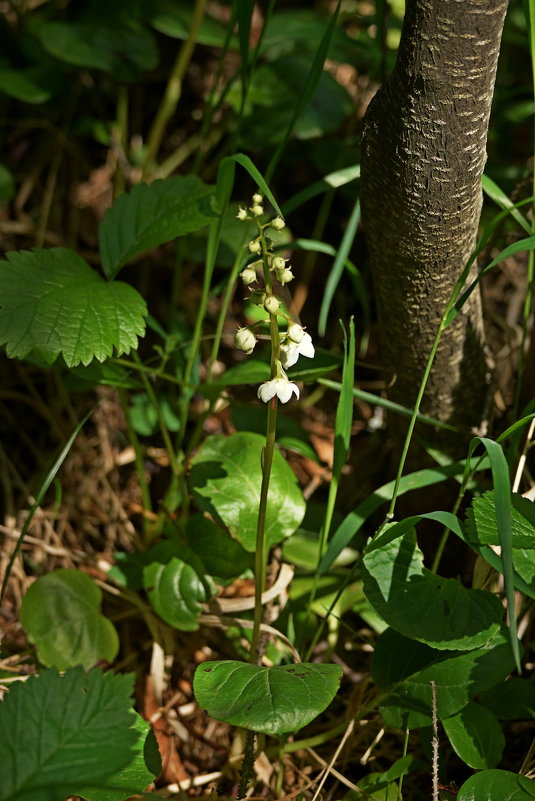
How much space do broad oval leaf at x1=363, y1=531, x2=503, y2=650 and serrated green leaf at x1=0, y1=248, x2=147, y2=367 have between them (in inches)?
25.8

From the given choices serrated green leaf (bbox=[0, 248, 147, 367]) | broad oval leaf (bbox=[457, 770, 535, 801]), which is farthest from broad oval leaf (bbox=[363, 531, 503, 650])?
serrated green leaf (bbox=[0, 248, 147, 367])

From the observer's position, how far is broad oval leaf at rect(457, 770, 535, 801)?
1.36m

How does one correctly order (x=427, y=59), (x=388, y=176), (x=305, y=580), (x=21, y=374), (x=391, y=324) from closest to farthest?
(x=427, y=59), (x=388, y=176), (x=391, y=324), (x=305, y=580), (x=21, y=374)

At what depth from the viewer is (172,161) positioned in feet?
9.17

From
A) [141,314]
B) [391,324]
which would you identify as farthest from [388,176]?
[141,314]

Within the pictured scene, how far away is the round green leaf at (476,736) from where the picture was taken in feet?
4.86

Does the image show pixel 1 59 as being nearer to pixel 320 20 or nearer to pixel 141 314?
pixel 320 20

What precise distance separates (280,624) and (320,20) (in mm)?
1995

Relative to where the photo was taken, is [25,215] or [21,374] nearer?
[21,374]

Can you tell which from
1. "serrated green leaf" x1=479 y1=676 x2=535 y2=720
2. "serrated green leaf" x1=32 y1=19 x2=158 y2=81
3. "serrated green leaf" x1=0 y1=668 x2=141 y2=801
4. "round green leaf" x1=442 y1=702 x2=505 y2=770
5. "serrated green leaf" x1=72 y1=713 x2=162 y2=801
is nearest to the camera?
"serrated green leaf" x1=0 y1=668 x2=141 y2=801

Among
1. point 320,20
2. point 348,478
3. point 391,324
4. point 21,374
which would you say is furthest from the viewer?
point 320,20

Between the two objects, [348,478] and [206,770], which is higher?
[348,478]

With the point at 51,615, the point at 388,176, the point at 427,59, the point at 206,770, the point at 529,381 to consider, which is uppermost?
the point at 427,59

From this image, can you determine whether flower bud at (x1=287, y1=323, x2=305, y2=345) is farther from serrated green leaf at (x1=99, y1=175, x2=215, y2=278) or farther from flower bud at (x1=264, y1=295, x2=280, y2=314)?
serrated green leaf at (x1=99, y1=175, x2=215, y2=278)
